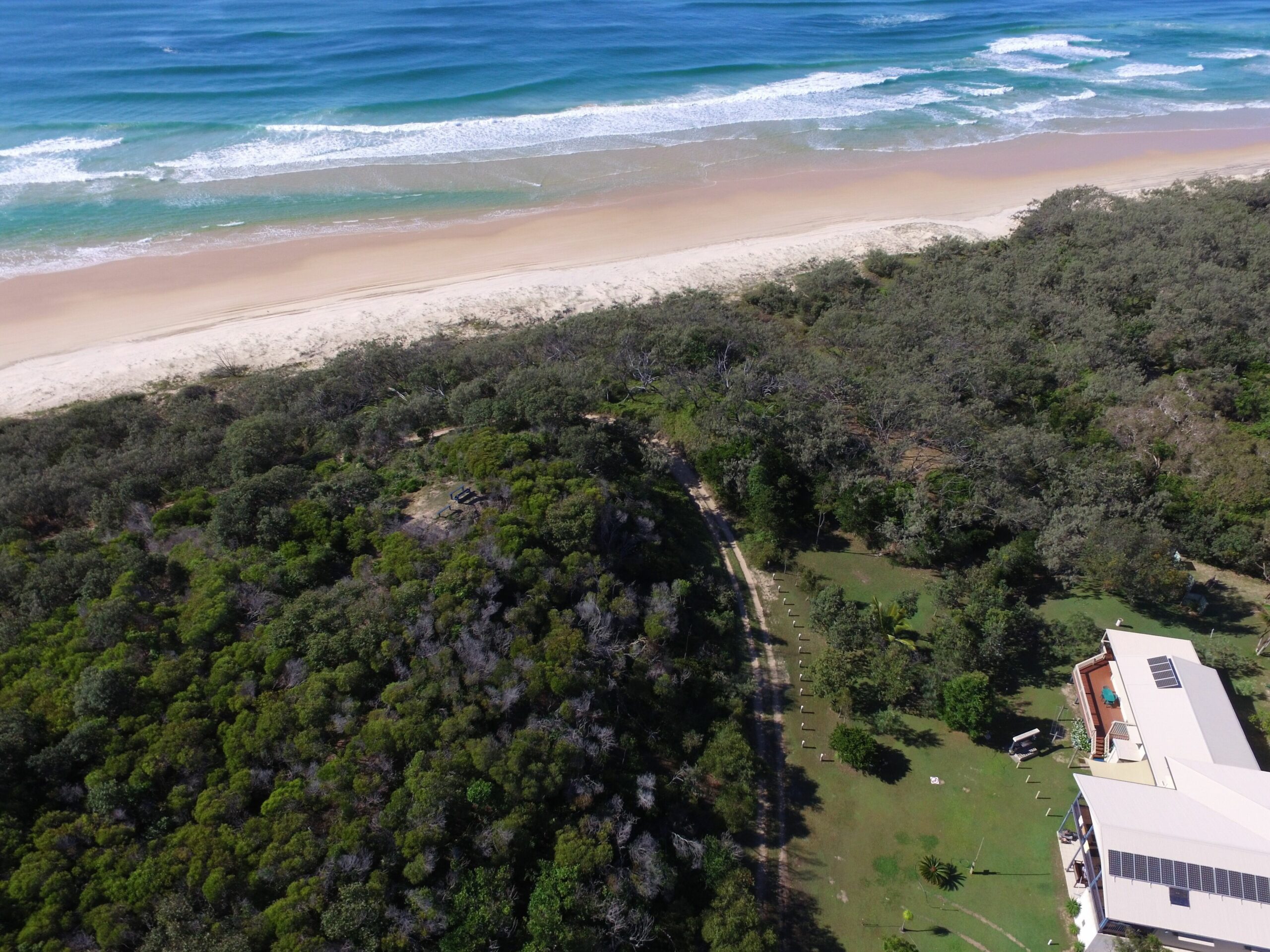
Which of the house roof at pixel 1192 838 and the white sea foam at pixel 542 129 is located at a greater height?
the white sea foam at pixel 542 129

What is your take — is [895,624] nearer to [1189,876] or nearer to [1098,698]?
[1098,698]

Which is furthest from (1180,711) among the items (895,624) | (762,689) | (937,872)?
(762,689)

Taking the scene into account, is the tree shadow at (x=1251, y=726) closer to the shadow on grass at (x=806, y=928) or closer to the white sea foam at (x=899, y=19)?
the shadow on grass at (x=806, y=928)

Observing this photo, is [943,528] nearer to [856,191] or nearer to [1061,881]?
[1061,881]

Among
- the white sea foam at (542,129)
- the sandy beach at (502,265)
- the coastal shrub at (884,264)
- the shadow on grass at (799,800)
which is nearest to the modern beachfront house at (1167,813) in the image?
the shadow on grass at (799,800)

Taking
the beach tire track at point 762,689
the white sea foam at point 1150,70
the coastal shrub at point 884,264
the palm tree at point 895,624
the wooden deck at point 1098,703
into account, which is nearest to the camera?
the beach tire track at point 762,689

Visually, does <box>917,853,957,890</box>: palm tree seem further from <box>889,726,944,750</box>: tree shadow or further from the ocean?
the ocean
